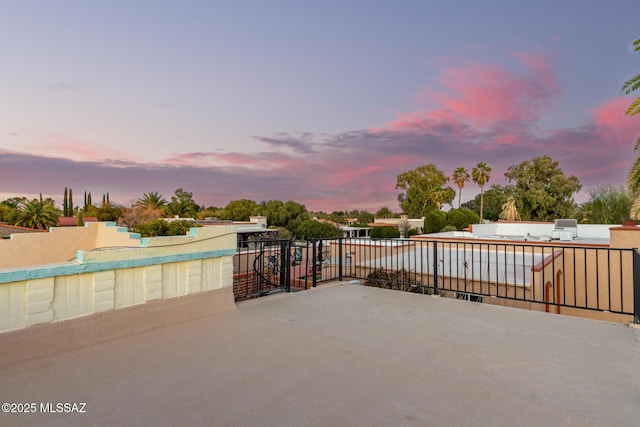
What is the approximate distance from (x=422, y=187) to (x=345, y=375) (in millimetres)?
52788

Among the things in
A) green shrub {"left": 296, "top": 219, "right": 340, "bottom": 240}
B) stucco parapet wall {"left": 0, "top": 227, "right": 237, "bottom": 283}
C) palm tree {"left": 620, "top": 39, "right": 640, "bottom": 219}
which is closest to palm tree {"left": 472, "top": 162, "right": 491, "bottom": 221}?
green shrub {"left": 296, "top": 219, "right": 340, "bottom": 240}

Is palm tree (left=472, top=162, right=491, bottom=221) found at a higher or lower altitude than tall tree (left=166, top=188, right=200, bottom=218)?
higher

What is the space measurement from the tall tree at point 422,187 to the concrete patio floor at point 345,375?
162 feet

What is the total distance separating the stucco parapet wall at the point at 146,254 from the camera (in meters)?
2.97

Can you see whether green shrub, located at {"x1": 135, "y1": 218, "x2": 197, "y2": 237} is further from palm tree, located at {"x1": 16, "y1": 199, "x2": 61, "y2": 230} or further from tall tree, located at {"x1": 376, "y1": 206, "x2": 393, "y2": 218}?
tall tree, located at {"x1": 376, "y1": 206, "x2": 393, "y2": 218}

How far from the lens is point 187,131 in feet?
46.3

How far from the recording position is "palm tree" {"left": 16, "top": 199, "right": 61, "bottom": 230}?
69.3 feet

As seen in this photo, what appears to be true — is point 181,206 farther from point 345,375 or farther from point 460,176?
point 345,375

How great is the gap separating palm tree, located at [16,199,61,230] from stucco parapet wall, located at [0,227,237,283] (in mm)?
22522

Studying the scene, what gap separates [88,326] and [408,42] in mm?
13069

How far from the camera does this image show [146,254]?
12.3 ft

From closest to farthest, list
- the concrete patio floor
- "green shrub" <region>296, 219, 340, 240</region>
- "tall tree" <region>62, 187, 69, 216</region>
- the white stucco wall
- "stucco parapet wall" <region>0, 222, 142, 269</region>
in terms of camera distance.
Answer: the concrete patio floor → the white stucco wall → "stucco parapet wall" <region>0, 222, 142, 269</region> → "tall tree" <region>62, 187, 69, 216</region> → "green shrub" <region>296, 219, 340, 240</region>

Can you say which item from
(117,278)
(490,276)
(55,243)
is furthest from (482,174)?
(117,278)

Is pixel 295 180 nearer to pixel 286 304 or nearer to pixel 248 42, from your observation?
pixel 248 42
